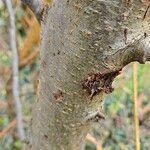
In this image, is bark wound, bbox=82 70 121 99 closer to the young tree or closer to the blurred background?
the young tree

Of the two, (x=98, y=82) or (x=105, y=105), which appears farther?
(x=105, y=105)

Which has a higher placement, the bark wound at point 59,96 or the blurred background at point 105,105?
the bark wound at point 59,96

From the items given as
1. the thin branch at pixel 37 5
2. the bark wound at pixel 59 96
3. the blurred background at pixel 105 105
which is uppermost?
the thin branch at pixel 37 5

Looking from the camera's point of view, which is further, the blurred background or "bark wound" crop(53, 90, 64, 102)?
the blurred background

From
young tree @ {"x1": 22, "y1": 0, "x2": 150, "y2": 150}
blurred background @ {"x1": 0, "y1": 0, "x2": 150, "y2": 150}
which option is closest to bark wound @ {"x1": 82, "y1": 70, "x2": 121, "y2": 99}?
young tree @ {"x1": 22, "y1": 0, "x2": 150, "y2": 150}

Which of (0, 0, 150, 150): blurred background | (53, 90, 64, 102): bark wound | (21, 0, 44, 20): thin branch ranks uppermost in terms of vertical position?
(21, 0, 44, 20): thin branch

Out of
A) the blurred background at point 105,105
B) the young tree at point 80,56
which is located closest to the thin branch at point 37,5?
the young tree at point 80,56

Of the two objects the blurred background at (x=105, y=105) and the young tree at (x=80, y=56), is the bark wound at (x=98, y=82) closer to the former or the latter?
the young tree at (x=80, y=56)

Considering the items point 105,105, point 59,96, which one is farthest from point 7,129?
point 59,96

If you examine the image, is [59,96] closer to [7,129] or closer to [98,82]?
[98,82]
